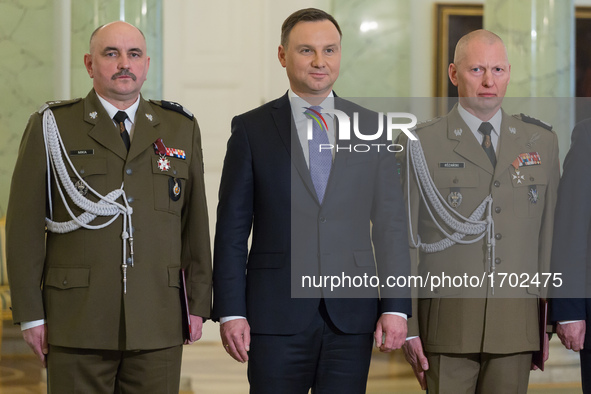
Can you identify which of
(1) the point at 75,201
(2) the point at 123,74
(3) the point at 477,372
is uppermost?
(2) the point at 123,74

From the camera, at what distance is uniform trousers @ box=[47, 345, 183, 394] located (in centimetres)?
223

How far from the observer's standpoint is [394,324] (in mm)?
2207

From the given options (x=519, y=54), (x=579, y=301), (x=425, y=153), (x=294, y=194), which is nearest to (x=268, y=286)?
(x=294, y=194)

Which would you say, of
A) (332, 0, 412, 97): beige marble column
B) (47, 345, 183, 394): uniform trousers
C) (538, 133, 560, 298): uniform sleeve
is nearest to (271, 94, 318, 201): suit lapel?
(47, 345, 183, 394): uniform trousers

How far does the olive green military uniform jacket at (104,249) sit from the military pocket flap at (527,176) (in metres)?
0.97

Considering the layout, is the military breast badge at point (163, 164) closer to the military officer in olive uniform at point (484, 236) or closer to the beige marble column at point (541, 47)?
A: the military officer in olive uniform at point (484, 236)

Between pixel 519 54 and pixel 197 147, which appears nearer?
pixel 197 147

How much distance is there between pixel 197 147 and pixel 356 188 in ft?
1.78

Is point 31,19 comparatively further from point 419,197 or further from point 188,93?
point 419,197

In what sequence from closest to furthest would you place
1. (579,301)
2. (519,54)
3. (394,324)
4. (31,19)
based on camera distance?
(394,324) → (579,301) → (519,54) → (31,19)

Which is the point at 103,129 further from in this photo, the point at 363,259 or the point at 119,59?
the point at 363,259

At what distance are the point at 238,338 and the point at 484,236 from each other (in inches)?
32.5

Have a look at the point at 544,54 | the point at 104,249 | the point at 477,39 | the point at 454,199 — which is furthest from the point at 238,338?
the point at 544,54

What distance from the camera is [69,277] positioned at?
226 centimetres
